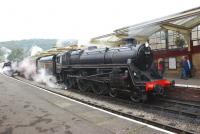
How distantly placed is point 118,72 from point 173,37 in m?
8.61

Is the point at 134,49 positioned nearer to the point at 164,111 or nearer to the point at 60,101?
the point at 164,111

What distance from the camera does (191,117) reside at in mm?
9523

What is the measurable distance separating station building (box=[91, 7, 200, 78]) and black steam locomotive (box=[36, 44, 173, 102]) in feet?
9.02

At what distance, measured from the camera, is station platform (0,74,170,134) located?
8234 millimetres

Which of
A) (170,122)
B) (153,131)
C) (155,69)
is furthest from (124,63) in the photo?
(153,131)

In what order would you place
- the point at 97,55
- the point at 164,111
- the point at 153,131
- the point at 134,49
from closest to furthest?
the point at 153,131 < the point at 164,111 < the point at 134,49 < the point at 97,55

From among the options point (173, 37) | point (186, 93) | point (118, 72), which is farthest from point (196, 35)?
point (118, 72)

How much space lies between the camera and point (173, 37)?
19.8 metres

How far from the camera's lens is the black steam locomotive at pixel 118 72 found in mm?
12031

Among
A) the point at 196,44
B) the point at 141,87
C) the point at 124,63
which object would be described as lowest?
the point at 141,87

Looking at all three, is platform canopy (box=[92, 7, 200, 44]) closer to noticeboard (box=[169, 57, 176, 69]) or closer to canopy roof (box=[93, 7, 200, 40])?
canopy roof (box=[93, 7, 200, 40])

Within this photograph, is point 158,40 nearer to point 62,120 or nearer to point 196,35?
point 196,35

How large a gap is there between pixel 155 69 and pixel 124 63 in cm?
163

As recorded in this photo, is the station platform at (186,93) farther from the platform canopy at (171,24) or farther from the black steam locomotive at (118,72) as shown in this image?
the platform canopy at (171,24)
